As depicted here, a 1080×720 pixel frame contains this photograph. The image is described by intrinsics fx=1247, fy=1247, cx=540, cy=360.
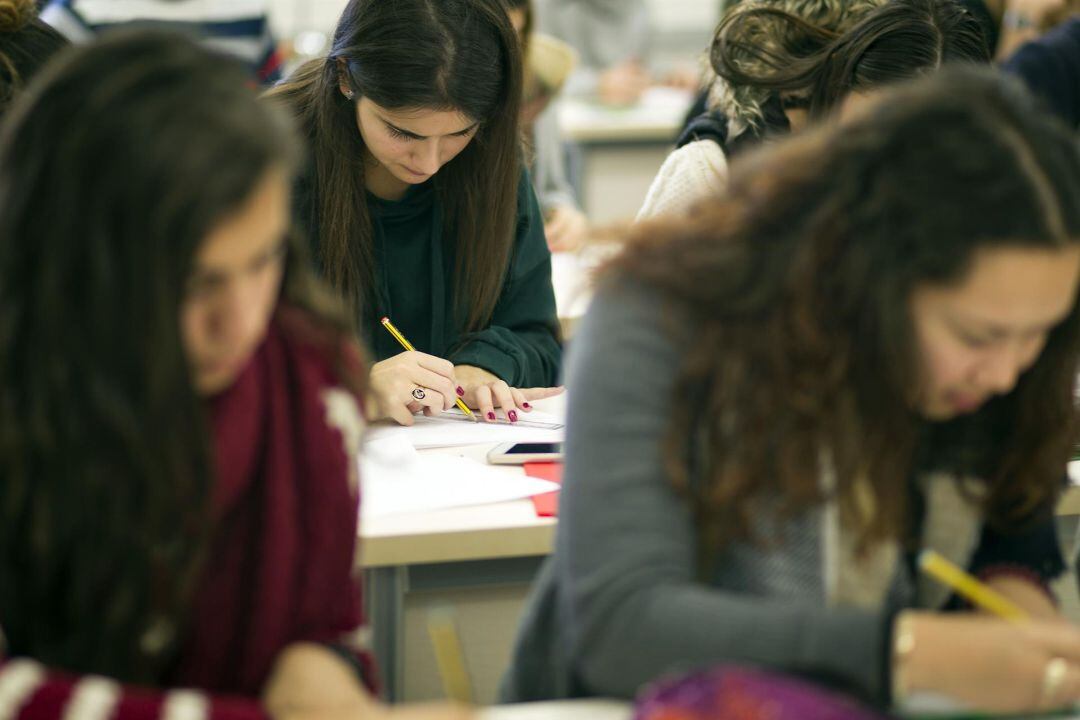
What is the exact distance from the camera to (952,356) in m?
0.96

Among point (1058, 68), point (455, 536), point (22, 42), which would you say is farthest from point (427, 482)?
point (1058, 68)

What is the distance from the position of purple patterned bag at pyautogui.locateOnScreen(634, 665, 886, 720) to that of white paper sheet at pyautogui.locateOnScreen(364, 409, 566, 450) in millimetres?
829

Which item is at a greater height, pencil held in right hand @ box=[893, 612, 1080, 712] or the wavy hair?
the wavy hair

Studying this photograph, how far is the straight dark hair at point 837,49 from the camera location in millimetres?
1857

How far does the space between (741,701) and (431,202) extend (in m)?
1.33

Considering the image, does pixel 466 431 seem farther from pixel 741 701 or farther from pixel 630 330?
pixel 741 701

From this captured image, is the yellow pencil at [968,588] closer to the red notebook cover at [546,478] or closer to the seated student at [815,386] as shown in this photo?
the seated student at [815,386]

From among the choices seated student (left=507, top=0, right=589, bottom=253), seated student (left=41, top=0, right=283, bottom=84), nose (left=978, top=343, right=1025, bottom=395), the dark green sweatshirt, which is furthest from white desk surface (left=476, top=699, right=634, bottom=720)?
seated student (left=41, top=0, right=283, bottom=84)

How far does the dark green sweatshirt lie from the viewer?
1989 millimetres

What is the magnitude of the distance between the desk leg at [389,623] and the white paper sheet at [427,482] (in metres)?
0.07

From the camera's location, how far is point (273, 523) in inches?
39.7

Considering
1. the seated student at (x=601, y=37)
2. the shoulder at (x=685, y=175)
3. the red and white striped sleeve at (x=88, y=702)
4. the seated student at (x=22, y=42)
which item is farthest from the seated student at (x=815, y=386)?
the seated student at (x=601, y=37)

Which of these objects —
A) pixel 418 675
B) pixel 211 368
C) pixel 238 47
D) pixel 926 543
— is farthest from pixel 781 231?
pixel 238 47

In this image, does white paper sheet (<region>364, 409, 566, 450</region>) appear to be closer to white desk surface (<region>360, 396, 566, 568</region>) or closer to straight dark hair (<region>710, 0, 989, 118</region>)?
white desk surface (<region>360, 396, 566, 568</region>)
